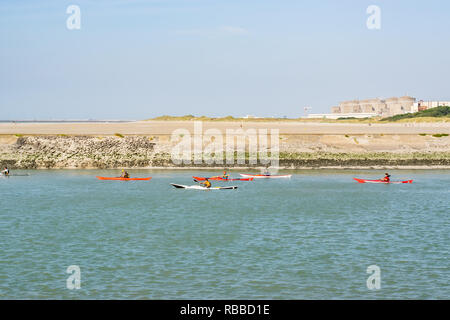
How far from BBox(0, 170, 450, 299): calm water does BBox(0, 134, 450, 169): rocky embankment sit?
66.1 feet

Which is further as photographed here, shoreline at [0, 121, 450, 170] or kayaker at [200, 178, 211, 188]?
shoreline at [0, 121, 450, 170]

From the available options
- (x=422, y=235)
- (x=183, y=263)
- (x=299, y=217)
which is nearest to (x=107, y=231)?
(x=183, y=263)

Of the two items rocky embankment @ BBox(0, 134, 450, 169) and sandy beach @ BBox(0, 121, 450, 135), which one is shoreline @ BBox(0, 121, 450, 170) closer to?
rocky embankment @ BBox(0, 134, 450, 169)

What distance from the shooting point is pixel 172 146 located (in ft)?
303

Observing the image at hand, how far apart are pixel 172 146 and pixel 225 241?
188 feet

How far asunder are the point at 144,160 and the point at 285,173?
70.2 ft

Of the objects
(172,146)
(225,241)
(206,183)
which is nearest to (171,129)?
(172,146)

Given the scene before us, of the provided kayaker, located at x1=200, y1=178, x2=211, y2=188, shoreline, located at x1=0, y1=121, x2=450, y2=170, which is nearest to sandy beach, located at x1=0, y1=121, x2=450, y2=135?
shoreline, located at x1=0, y1=121, x2=450, y2=170

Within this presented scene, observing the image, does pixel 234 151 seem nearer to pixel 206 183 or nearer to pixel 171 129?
pixel 206 183

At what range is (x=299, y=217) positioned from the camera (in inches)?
1778

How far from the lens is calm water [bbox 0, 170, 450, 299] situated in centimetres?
2600
